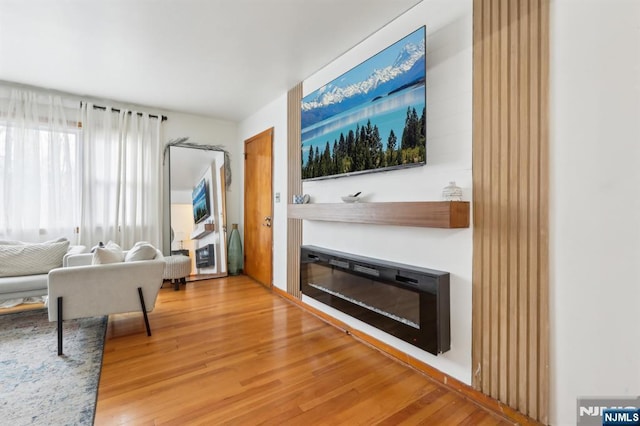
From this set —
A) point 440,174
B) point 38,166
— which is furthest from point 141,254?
point 440,174

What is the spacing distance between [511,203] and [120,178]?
458 centimetres

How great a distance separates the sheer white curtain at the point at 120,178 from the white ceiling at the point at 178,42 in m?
0.45

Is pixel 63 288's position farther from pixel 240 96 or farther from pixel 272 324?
pixel 240 96

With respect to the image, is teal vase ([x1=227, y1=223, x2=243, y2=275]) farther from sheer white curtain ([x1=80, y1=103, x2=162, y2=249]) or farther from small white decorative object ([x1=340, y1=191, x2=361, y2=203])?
small white decorative object ([x1=340, y1=191, x2=361, y2=203])

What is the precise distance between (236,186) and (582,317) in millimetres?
4797

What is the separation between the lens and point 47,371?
6.77 feet

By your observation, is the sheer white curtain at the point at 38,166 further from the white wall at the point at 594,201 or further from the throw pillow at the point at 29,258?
the white wall at the point at 594,201

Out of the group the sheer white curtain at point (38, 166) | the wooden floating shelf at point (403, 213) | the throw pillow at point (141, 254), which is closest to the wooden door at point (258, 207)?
the wooden floating shelf at point (403, 213)

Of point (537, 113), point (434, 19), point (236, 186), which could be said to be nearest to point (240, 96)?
point (236, 186)

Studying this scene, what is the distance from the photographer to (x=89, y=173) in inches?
155

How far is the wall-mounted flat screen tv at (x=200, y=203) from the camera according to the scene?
A: 185 inches

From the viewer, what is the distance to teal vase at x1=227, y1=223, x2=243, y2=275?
500 cm

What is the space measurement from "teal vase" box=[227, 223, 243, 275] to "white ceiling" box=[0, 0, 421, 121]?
2341mm

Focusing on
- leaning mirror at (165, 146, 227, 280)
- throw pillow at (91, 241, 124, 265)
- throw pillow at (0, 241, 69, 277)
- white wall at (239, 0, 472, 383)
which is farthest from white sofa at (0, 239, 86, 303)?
white wall at (239, 0, 472, 383)
